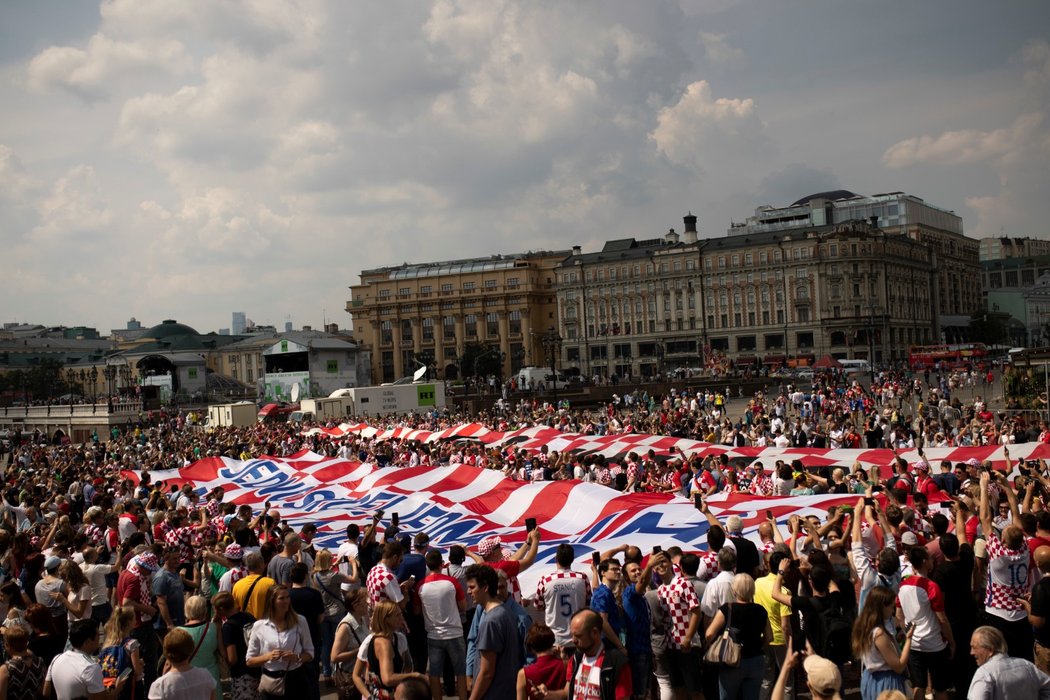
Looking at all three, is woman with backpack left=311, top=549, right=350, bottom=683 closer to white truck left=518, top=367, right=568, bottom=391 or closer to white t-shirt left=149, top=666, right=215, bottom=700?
white t-shirt left=149, top=666, right=215, bottom=700

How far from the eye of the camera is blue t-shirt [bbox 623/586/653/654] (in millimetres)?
7648

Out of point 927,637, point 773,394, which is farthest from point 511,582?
point 773,394

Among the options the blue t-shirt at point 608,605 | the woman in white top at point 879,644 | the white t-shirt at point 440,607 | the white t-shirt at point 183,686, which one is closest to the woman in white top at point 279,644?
the white t-shirt at point 183,686

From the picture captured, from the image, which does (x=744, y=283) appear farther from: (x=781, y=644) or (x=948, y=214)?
(x=781, y=644)

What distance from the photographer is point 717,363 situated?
81.8m

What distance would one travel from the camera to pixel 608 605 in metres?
7.54

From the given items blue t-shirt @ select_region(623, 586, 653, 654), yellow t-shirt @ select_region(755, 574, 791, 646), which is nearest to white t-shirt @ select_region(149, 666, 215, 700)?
blue t-shirt @ select_region(623, 586, 653, 654)

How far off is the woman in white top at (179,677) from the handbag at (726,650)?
373 centimetres

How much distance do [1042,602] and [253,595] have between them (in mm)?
6500

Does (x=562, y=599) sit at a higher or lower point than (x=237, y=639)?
higher

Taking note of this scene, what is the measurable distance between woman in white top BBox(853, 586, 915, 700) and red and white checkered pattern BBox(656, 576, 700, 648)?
1519 mm

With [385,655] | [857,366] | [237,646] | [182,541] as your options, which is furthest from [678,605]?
[857,366]

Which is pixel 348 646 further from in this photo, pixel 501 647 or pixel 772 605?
pixel 772 605

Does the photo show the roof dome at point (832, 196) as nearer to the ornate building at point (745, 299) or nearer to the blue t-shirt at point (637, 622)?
the ornate building at point (745, 299)
